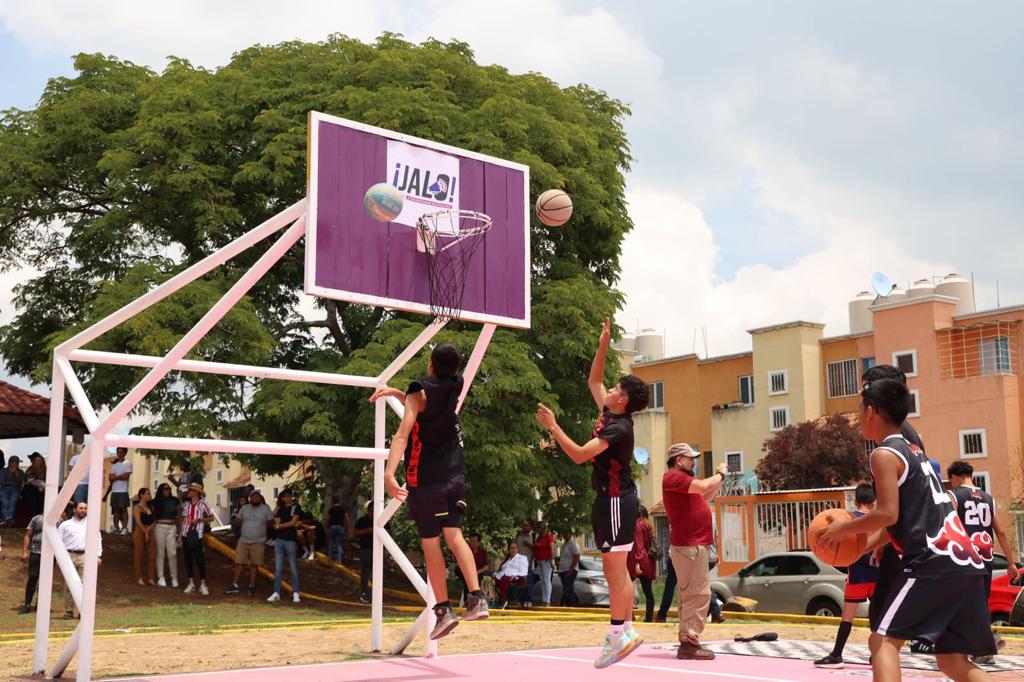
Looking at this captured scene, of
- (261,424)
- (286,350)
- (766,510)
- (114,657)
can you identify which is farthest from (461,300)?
(766,510)

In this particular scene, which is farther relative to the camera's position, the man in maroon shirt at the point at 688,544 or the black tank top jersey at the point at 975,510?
the man in maroon shirt at the point at 688,544

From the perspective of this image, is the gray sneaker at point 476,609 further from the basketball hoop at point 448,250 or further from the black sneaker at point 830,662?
the black sneaker at point 830,662

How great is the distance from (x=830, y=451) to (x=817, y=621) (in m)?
29.8

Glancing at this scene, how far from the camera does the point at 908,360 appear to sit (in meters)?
49.4

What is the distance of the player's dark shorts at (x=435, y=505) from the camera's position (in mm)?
9172

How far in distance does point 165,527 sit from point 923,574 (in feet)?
65.4

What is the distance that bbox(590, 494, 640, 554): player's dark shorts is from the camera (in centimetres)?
887

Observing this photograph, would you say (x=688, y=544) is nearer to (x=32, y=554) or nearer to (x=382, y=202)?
(x=382, y=202)

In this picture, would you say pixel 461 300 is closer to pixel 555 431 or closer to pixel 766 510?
pixel 555 431

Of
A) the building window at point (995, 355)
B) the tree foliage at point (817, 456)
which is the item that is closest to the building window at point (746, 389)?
the tree foliage at point (817, 456)

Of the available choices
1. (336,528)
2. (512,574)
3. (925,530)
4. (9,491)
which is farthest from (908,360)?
(925,530)

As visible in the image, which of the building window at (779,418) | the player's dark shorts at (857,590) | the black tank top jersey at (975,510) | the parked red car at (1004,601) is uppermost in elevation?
the building window at (779,418)

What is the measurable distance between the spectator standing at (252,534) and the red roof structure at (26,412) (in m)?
6.49

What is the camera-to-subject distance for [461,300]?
10.9 metres
